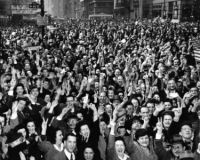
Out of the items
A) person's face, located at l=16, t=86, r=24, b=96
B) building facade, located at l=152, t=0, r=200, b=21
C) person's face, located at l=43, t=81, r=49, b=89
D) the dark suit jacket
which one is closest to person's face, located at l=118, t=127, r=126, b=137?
the dark suit jacket

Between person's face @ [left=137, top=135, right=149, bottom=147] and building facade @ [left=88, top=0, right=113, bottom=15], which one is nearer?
person's face @ [left=137, top=135, right=149, bottom=147]

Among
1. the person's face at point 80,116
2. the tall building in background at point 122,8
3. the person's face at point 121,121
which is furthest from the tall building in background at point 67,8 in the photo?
the person's face at point 121,121

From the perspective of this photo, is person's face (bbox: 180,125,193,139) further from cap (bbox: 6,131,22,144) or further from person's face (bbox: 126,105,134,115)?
cap (bbox: 6,131,22,144)

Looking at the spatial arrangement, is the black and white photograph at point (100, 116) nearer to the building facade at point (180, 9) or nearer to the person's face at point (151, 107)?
the person's face at point (151, 107)

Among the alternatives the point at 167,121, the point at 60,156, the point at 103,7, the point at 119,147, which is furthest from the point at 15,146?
the point at 103,7

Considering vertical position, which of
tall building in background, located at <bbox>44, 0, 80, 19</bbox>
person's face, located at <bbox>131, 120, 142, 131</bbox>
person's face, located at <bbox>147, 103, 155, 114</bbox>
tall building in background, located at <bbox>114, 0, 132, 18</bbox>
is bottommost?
person's face, located at <bbox>131, 120, 142, 131</bbox>

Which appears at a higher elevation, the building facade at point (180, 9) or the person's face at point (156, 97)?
the building facade at point (180, 9)

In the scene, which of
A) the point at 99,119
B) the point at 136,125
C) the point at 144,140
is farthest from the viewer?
the point at 99,119

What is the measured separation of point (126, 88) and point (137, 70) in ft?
6.07

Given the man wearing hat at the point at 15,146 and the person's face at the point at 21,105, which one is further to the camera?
the person's face at the point at 21,105

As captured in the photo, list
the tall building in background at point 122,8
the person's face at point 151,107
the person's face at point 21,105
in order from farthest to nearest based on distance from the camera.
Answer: the tall building in background at point 122,8 → the person's face at point 151,107 → the person's face at point 21,105

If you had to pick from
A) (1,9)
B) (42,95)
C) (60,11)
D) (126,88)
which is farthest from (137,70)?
(60,11)

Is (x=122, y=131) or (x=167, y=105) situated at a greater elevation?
(x=167, y=105)

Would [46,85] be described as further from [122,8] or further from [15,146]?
[122,8]
